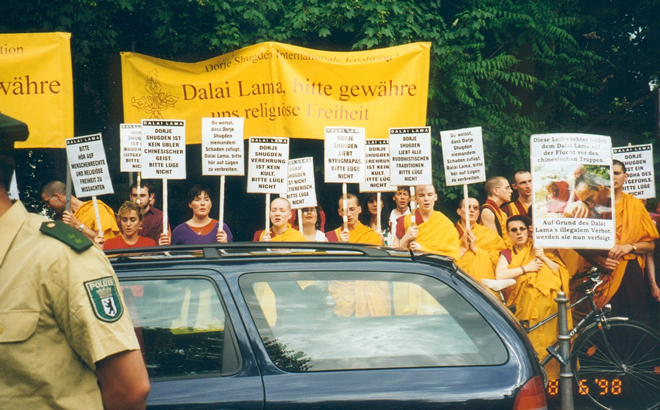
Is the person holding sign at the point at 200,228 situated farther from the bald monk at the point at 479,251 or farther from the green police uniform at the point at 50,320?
the green police uniform at the point at 50,320

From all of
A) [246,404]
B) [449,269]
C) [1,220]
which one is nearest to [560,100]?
[449,269]

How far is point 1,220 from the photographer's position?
171 centimetres

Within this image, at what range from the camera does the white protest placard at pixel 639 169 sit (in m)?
7.91

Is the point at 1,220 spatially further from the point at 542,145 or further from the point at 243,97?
the point at 243,97

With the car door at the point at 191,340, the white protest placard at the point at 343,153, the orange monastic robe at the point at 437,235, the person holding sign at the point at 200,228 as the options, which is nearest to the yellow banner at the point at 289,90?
the white protest placard at the point at 343,153

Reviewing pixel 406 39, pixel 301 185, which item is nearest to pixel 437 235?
pixel 301 185

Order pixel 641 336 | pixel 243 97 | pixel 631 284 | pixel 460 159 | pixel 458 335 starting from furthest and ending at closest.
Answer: pixel 243 97 < pixel 460 159 < pixel 631 284 < pixel 641 336 < pixel 458 335

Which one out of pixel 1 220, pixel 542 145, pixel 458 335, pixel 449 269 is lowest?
pixel 458 335

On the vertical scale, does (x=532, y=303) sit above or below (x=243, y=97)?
below

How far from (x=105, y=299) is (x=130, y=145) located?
21.0ft

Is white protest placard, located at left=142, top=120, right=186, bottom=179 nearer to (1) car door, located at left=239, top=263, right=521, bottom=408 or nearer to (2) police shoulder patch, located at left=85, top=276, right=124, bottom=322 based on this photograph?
(1) car door, located at left=239, top=263, right=521, bottom=408

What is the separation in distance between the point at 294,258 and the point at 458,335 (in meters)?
0.78

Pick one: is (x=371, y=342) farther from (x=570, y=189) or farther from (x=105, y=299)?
(x=570, y=189)

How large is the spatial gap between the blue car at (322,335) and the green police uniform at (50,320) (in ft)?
4.27
